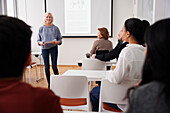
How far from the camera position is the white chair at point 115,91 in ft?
5.83

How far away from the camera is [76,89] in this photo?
198cm

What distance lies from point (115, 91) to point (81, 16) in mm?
4981

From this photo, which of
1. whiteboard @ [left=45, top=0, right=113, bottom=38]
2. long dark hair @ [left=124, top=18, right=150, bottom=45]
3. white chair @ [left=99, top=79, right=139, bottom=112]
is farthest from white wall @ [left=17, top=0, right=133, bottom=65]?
white chair @ [left=99, top=79, right=139, bottom=112]

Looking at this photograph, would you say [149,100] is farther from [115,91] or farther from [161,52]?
[115,91]

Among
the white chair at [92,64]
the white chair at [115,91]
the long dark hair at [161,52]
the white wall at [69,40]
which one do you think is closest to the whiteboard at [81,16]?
the white wall at [69,40]

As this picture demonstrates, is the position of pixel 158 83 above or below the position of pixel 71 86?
above

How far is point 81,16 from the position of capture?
646 centimetres

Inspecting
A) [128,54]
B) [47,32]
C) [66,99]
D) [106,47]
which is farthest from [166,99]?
[47,32]

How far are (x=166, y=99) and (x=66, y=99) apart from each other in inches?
63.5

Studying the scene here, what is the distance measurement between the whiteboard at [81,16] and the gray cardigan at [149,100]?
5.70m

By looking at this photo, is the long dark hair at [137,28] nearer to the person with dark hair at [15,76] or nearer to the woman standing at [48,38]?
the person with dark hair at [15,76]

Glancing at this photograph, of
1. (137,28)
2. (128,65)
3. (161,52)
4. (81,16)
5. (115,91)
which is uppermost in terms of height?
(81,16)

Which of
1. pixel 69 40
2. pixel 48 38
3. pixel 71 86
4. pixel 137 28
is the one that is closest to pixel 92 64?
pixel 71 86

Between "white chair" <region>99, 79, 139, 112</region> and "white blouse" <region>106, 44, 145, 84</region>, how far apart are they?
0.16ft
